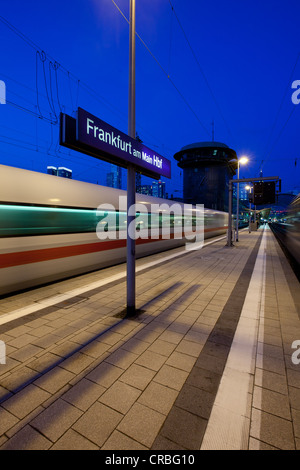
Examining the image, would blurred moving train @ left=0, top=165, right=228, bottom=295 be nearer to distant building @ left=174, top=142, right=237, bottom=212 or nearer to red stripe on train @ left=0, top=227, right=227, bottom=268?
red stripe on train @ left=0, top=227, right=227, bottom=268

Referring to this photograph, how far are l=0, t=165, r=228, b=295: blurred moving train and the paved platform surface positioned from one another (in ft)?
2.31

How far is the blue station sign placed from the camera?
93.1 inches

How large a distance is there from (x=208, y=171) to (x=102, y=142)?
47.6 metres

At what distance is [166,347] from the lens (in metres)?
2.69

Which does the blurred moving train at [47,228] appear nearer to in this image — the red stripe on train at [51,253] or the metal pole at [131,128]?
the red stripe on train at [51,253]

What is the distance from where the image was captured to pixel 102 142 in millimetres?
2631

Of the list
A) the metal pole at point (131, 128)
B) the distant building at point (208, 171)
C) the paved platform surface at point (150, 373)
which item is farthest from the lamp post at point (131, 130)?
the distant building at point (208, 171)

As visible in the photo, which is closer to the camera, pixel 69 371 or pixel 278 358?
pixel 69 371

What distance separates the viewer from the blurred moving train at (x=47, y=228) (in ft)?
14.1

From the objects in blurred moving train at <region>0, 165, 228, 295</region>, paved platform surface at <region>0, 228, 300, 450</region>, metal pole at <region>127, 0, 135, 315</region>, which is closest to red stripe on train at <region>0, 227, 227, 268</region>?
blurred moving train at <region>0, 165, 228, 295</region>

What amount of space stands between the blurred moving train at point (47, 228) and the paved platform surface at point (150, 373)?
704mm
